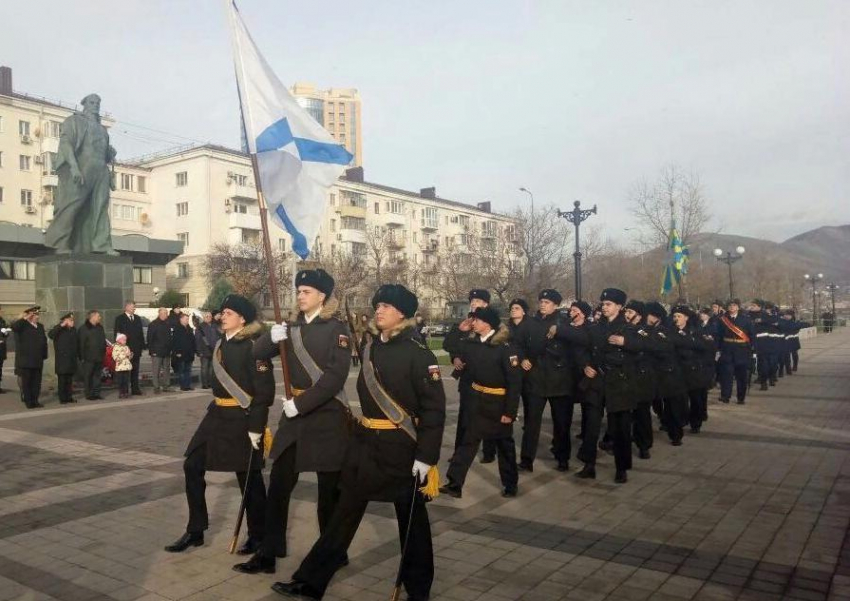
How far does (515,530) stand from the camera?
5738 mm

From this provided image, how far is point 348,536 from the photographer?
4.25 metres

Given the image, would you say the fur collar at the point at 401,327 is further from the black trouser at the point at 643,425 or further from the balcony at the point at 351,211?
the balcony at the point at 351,211

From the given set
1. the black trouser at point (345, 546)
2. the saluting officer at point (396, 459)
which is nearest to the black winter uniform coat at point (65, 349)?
the saluting officer at point (396, 459)

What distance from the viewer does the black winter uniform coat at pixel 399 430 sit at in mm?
4211

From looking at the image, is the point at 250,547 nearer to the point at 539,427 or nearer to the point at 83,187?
the point at 539,427

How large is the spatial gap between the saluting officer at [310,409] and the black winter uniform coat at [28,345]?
1028 cm

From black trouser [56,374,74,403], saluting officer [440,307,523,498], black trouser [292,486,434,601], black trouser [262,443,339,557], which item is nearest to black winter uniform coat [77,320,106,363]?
black trouser [56,374,74,403]

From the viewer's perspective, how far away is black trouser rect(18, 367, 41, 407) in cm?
1329

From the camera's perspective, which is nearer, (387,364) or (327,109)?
(387,364)

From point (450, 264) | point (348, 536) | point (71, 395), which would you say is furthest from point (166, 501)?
point (450, 264)

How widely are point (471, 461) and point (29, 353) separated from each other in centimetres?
997

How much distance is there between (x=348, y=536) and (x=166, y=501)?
308 cm

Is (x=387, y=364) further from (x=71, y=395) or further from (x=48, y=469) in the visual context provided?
(x=71, y=395)

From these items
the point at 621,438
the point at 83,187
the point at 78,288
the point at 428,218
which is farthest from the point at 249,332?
the point at 428,218
